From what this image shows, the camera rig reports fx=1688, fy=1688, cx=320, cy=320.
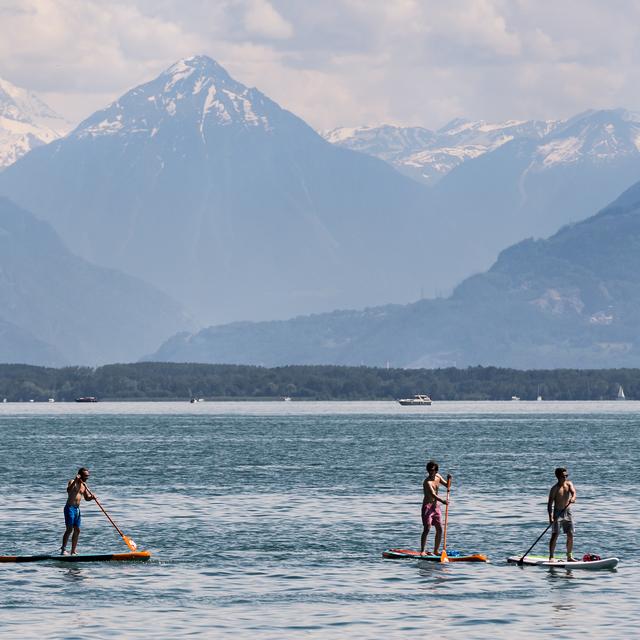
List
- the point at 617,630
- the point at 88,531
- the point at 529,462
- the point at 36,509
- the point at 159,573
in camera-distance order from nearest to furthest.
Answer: the point at 617,630
the point at 159,573
the point at 88,531
the point at 36,509
the point at 529,462

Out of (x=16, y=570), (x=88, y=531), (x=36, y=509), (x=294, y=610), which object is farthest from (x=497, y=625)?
(x=36, y=509)

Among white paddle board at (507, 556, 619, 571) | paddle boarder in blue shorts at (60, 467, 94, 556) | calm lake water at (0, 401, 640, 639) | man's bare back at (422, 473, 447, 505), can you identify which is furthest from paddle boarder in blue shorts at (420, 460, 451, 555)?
paddle boarder in blue shorts at (60, 467, 94, 556)

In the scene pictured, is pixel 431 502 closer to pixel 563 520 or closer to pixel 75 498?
pixel 563 520

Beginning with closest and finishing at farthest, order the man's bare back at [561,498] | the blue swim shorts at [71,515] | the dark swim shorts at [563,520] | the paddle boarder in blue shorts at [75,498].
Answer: the man's bare back at [561,498] → the dark swim shorts at [563,520] → the paddle boarder in blue shorts at [75,498] → the blue swim shorts at [71,515]

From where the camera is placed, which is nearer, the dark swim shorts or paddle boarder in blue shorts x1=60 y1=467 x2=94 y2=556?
the dark swim shorts

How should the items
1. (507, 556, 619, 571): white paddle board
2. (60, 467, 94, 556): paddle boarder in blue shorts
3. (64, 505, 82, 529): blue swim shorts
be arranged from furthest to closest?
1. (64, 505, 82, 529): blue swim shorts
2. (507, 556, 619, 571): white paddle board
3. (60, 467, 94, 556): paddle boarder in blue shorts

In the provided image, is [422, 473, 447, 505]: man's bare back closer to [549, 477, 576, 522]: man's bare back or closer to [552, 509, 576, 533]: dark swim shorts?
[549, 477, 576, 522]: man's bare back

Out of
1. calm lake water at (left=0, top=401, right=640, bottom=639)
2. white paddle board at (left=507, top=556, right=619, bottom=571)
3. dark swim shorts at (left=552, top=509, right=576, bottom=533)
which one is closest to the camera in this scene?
calm lake water at (left=0, top=401, right=640, bottom=639)

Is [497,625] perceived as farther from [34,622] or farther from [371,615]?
[34,622]

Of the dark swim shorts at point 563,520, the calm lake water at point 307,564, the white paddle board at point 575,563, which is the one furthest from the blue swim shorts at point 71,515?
the dark swim shorts at point 563,520

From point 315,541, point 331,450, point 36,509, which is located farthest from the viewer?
point 331,450

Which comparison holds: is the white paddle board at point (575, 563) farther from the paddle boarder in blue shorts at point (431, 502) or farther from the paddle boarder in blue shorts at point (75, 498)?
the paddle boarder in blue shorts at point (75, 498)

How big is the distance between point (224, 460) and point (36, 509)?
215 feet

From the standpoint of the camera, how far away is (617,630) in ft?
186
